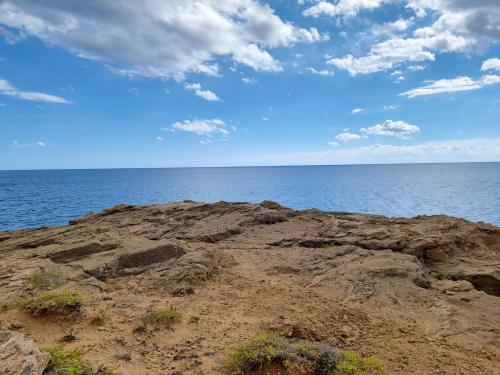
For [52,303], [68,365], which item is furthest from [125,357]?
[52,303]

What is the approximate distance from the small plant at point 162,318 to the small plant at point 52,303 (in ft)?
5.92

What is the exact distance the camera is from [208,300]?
34.3ft

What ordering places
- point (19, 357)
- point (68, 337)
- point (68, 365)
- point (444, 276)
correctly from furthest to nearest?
1. point (444, 276)
2. point (68, 337)
3. point (68, 365)
4. point (19, 357)

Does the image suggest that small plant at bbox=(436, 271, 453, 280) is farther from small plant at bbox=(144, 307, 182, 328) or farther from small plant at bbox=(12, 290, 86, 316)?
small plant at bbox=(12, 290, 86, 316)

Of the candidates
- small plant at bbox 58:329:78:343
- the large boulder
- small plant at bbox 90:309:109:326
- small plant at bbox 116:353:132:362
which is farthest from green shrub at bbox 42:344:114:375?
small plant at bbox 90:309:109:326

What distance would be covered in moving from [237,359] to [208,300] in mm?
3943

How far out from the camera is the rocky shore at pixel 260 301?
693 centimetres

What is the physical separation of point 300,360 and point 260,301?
403 cm

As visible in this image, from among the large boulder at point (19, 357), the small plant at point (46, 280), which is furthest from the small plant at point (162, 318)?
the small plant at point (46, 280)

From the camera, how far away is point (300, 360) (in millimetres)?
6465

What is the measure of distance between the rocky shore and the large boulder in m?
0.02

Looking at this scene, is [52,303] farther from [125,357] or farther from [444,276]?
[444,276]

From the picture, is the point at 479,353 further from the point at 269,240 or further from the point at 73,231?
the point at 73,231

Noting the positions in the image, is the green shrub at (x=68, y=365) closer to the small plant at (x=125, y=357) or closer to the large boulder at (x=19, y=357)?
the large boulder at (x=19, y=357)
